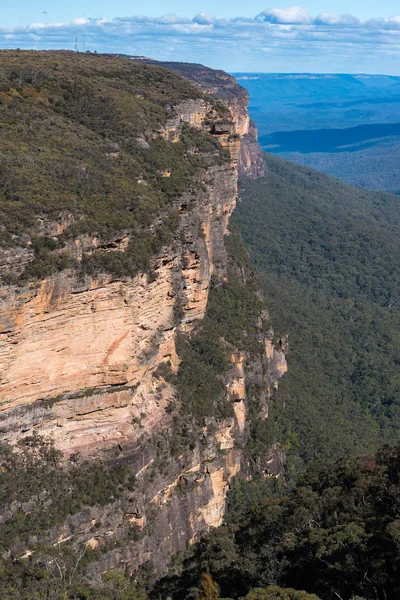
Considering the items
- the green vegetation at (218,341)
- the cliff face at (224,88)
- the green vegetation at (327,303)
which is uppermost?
the cliff face at (224,88)

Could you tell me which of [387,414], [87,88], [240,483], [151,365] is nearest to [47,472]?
[151,365]

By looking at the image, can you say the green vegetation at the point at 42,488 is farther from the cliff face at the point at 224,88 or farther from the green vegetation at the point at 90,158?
the cliff face at the point at 224,88

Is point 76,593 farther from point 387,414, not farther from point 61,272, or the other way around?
point 387,414

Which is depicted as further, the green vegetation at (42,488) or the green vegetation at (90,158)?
the green vegetation at (90,158)

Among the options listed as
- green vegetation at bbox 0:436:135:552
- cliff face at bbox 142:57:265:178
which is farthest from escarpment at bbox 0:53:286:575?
cliff face at bbox 142:57:265:178

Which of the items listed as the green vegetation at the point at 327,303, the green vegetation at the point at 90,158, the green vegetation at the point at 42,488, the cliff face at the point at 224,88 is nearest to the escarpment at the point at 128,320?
the green vegetation at the point at 90,158

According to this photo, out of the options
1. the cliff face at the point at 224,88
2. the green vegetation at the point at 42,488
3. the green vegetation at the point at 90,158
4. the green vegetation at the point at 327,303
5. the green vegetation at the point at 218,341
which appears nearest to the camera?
the green vegetation at the point at 42,488
